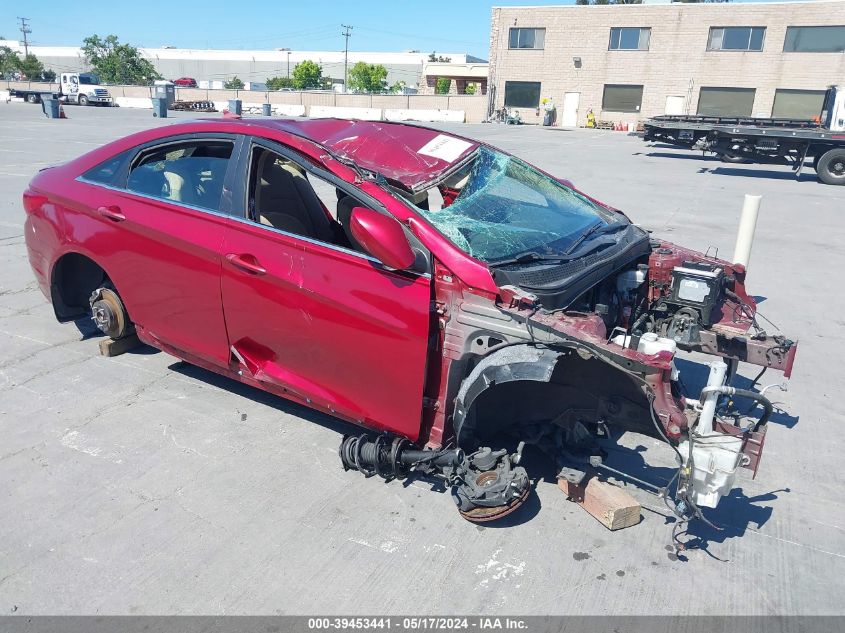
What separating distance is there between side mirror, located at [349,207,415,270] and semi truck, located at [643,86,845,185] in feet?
61.1

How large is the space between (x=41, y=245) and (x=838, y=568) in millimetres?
5017

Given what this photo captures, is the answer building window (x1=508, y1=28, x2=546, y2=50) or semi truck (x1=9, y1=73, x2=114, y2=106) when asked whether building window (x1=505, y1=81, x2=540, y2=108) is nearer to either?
building window (x1=508, y1=28, x2=546, y2=50)

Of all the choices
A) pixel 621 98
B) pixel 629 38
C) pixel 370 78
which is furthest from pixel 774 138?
pixel 370 78

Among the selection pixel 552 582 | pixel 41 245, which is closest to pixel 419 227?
pixel 552 582

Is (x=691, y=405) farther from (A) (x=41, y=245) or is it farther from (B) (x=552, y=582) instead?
(A) (x=41, y=245)

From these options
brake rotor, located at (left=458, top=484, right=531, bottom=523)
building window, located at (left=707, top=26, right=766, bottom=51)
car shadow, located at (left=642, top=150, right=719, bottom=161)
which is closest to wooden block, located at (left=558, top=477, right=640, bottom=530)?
brake rotor, located at (left=458, top=484, right=531, bottom=523)

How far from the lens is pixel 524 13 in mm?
45156

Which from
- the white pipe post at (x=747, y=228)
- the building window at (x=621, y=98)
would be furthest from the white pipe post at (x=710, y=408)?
the building window at (x=621, y=98)

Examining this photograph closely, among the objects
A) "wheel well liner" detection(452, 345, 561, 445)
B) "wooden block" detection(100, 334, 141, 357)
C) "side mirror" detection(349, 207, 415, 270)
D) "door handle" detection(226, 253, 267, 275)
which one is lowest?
"wooden block" detection(100, 334, 141, 357)

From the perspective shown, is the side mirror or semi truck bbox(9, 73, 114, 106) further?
semi truck bbox(9, 73, 114, 106)

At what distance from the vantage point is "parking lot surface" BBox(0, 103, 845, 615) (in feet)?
8.75

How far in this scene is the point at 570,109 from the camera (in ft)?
148

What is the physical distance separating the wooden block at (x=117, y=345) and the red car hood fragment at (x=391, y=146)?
2.06m

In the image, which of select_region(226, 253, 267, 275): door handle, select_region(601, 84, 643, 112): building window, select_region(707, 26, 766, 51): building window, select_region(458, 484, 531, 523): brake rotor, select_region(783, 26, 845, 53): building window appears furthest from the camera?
select_region(601, 84, 643, 112): building window
